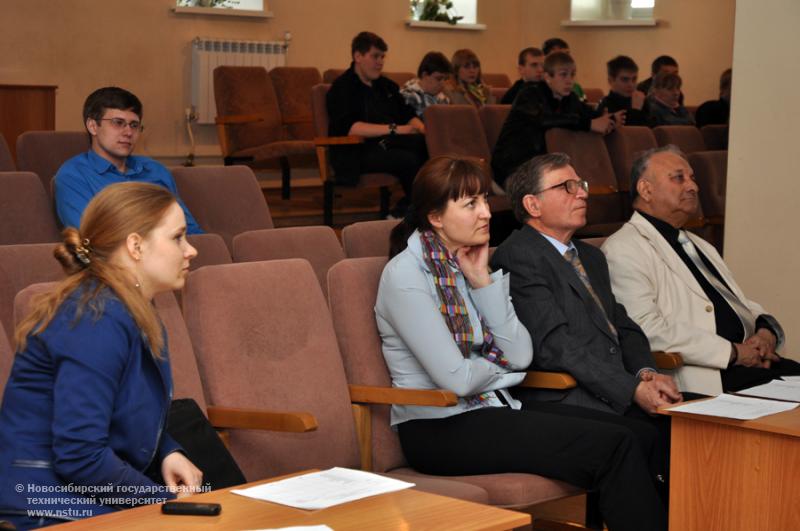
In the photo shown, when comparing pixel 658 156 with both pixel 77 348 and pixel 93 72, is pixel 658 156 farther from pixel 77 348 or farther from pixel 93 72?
pixel 93 72

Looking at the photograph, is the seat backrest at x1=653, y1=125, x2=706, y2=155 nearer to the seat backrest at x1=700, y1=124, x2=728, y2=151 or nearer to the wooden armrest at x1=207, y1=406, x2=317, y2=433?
the seat backrest at x1=700, y1=124, x2=728, y2=151

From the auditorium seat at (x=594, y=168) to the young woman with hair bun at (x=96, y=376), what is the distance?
430cm

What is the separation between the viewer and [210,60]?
921 centimetres

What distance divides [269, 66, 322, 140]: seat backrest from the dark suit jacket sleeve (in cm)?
555

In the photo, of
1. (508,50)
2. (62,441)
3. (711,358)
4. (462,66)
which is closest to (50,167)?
(711,358)

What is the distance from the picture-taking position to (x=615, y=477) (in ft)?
9.25

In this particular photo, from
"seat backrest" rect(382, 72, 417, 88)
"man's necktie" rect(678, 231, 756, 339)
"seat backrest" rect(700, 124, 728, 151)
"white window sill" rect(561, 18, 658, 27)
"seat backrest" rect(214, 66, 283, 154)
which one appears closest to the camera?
"man's necktie" rect(678, 231, 756, 339)

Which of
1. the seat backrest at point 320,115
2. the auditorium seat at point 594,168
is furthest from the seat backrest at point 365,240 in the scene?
the seat backrest at point 320,115

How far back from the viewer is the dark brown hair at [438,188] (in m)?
3.10

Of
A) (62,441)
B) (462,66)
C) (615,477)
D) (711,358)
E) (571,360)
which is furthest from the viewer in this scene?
(462,66)

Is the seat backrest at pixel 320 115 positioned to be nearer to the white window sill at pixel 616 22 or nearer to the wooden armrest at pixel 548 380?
the wooden armrest at pixel 548 380

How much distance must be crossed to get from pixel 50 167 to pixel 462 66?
392 centimetres

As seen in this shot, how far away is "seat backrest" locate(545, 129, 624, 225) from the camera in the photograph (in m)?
6.25

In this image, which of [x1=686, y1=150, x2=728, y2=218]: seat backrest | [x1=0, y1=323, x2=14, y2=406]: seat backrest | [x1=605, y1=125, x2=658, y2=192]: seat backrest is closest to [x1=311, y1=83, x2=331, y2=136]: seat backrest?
[x1=605, y1=125, x2=658, y2=192]: seat backrest
